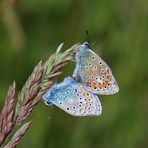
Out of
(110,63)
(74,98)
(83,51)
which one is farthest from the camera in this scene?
(110,63)

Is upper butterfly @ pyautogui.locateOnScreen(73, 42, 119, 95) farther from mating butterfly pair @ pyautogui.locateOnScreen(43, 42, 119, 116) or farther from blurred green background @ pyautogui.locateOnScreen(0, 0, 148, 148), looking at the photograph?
blurred green background @ pyautogui.locateOnScreen(0, 0, 148, 148)

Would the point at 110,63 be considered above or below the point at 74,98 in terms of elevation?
above

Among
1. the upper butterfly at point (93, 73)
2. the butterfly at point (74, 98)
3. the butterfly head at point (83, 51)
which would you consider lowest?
the butterfly at point (74, 98)

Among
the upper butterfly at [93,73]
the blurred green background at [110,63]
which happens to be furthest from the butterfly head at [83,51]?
the blurred green background at [110,63]

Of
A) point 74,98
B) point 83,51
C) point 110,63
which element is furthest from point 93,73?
point 110,63

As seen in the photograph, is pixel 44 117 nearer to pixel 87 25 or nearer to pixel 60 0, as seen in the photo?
pixel 87 25

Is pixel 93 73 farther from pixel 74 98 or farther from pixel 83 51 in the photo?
pixel 74 98

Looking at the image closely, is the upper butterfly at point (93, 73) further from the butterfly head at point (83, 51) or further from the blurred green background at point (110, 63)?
the blurred green background at point (110, 63)
